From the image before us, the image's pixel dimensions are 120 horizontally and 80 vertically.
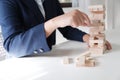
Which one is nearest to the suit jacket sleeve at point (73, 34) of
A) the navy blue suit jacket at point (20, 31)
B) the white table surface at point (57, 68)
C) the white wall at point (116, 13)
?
the white table surface at point (57, 68)

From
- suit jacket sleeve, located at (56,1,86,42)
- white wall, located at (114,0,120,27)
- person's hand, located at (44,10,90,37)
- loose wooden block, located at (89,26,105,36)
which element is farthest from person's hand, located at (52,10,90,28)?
white wall, located at (114,0,120,27)

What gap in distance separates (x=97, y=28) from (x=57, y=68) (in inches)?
11.1

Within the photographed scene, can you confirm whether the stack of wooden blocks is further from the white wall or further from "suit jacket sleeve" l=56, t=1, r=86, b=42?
the white wall

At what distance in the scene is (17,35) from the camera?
0.99 meters

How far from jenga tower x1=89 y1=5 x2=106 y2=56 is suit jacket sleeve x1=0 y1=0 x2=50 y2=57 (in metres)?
0.21

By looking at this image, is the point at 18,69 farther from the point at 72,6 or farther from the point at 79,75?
the point at 72,6

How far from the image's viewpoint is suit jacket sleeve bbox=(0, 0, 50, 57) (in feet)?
3.14

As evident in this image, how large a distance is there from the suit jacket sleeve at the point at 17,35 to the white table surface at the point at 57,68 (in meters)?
0.04

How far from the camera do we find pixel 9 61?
97 centimetres

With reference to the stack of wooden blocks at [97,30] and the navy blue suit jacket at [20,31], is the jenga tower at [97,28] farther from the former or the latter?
the navy blue suit jacket at [20,31]

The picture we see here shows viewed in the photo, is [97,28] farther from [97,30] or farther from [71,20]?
[71,20]

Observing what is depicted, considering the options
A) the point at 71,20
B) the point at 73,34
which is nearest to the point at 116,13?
the point at 73,34

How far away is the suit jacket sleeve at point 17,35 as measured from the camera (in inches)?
37.7

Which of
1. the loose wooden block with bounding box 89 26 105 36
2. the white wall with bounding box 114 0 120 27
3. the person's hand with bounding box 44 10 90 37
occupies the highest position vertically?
the person's hand with bounding box 44 10 90 37
